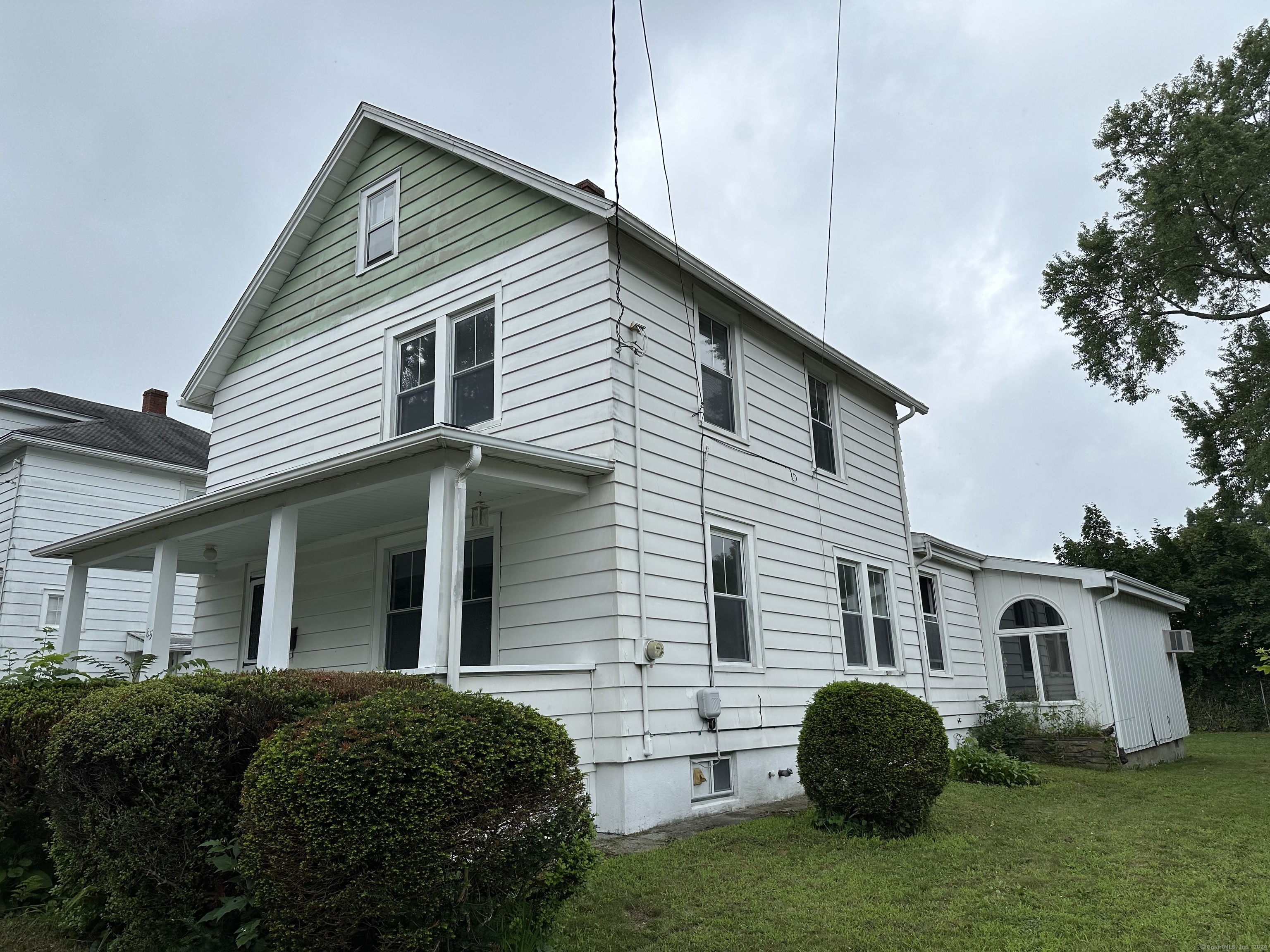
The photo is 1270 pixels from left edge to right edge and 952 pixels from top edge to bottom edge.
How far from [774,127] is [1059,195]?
14094 mm

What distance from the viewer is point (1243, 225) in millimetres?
17781

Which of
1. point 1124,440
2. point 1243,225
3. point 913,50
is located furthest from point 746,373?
point 1124,440

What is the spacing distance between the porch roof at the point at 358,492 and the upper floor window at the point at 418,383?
1437 millimetres

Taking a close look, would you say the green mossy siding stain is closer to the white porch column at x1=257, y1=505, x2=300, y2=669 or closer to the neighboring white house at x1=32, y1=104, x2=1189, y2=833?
the neighboring white house at x1=32, y1=104, x2=1189, y2=833

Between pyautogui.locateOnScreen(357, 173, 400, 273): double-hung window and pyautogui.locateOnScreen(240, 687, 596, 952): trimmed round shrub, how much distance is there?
28.5 ft

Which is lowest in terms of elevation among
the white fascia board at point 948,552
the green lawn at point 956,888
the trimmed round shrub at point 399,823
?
the green lawn at point 956,888

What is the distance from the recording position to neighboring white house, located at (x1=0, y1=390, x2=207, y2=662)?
16188 mm

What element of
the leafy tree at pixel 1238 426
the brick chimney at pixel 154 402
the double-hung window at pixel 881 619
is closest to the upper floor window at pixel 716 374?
the double-hung window at pixel 881 619

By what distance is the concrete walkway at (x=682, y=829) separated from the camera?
6.75 m

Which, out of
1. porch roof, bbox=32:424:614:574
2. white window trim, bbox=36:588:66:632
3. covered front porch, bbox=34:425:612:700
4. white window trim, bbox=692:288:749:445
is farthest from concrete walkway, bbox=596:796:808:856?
white window trim, bbox=36:588:66:632

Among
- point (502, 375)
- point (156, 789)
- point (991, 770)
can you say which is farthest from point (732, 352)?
point (156, 789)

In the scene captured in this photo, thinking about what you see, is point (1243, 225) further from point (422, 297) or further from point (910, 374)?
point (422, 297)

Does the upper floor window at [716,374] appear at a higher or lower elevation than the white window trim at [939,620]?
higher

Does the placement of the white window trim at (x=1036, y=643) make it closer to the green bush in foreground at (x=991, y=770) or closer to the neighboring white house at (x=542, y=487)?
the neighboring white house at (x=542, y=487)
